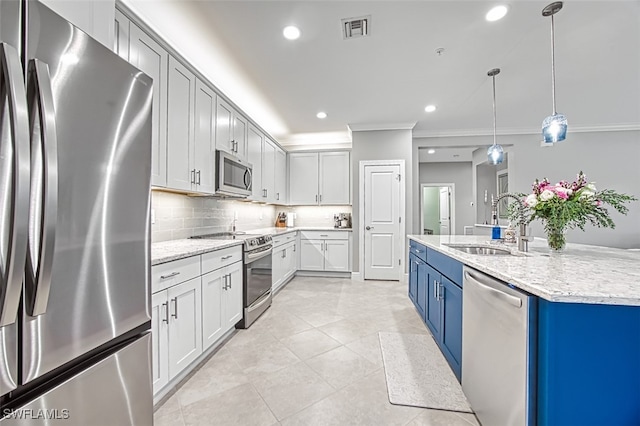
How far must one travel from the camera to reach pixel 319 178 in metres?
5.45

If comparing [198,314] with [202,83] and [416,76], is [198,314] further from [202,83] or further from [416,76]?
[416,76]

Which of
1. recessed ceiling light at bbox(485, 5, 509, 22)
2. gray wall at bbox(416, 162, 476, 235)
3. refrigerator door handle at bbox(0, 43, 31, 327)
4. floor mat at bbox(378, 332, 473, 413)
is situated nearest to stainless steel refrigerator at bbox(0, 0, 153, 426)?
refrigerator door handle at bbox(0, 43, 31, 327)

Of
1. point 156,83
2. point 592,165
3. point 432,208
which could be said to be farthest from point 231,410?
point 432,208

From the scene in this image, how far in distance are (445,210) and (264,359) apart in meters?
7.78

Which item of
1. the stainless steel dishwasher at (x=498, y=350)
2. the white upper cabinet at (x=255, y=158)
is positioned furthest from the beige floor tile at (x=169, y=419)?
the white upper cabinet at (x=255, y=158)

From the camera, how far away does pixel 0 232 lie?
2.15 ft

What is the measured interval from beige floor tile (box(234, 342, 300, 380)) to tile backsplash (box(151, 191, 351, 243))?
1.26 metres

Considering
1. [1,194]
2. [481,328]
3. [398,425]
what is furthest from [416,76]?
[1,194]

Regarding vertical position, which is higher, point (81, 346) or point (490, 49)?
point (490, 49)

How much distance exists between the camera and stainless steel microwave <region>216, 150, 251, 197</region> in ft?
9.21

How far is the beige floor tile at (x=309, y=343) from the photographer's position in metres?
2.34

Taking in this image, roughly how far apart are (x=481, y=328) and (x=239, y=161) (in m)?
2.84

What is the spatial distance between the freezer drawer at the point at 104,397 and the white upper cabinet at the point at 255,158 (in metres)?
2.90

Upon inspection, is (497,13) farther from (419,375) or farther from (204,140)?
(419,375)
